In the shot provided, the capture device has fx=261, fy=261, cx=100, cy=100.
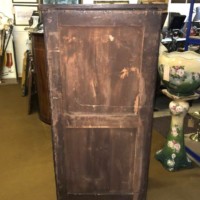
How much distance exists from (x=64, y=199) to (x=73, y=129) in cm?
47

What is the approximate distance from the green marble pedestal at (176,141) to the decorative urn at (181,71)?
0.11m

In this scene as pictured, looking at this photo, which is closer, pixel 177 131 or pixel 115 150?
pixel 115 150

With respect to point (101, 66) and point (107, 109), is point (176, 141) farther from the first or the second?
point (101, 66)

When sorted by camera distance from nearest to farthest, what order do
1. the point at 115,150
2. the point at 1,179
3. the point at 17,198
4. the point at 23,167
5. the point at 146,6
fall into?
the point at 146,6 → the point at 115,150 → the point at 17,198 → the point at 1,179 → the point at 23,167

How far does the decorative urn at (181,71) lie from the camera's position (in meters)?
1.81

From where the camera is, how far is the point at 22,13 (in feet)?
14.8

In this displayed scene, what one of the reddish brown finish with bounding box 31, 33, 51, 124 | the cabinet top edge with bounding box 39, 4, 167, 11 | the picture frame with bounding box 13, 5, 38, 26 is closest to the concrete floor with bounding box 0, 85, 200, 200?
the reddish brown finish with bounding box 31, 33, 51, 124

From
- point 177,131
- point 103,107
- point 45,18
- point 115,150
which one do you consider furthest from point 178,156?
point 45,18

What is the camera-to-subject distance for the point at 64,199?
153cm

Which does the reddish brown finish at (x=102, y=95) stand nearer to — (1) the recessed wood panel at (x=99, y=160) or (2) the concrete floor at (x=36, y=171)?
(1) the recessed wood panel at (x=99, y=160)

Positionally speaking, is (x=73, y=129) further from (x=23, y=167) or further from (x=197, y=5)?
(x=197, y=5)

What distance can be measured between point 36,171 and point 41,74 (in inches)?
43.2

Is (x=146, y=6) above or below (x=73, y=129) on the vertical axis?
above

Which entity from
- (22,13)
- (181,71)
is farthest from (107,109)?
(22,13)
